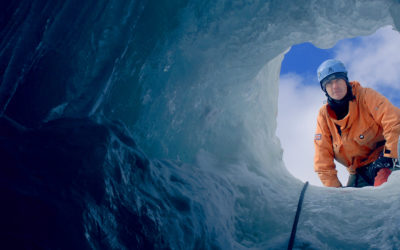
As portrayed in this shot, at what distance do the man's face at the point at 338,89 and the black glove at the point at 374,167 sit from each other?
114 cm

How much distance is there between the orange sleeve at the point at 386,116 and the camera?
11.7 feet

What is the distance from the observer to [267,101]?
6.91m

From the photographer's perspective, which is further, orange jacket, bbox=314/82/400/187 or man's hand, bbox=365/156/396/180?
man's hand, bbox=365/156/396/180

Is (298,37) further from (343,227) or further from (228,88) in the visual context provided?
(343,227)

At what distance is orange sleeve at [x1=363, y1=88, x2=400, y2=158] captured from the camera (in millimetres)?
3568

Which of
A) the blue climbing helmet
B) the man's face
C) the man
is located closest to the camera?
the man

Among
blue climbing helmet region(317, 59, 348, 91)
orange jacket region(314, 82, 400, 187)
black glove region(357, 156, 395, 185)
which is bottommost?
black glove region(357, 156, 395, 185)

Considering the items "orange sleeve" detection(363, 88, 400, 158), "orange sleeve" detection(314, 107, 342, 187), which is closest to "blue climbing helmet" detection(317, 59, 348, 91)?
"orange sleeve" detection(363, 88, 400, 158)

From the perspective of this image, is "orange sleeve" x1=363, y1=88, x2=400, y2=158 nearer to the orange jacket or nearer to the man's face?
the orange jacket

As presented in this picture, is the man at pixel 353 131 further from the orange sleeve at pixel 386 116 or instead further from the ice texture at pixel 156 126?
the ice texture at pixel 156 126

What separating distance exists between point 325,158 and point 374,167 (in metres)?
0.76

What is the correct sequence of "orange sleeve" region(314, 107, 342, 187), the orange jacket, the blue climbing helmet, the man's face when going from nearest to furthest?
the orange jacket < the man's face < the blue climbing helmet < "orange sleeve" region(314, 107, 342, 187)

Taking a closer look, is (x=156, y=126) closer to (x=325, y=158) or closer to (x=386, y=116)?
(x=325, y=158)

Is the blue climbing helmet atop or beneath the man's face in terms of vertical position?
atop
